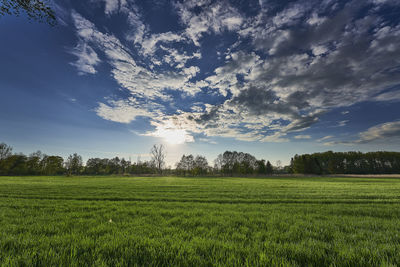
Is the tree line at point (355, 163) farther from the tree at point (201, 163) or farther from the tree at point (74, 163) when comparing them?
the tree at point (74, 163)

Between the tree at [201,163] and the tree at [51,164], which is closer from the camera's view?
the tree at [51,164]

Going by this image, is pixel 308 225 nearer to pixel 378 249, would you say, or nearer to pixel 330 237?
pixel 330 237

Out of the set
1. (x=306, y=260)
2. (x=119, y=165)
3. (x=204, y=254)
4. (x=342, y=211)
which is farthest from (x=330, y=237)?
(x=119, y=165)

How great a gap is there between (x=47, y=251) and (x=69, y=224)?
217 centimetres

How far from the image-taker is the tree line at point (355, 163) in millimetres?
88062

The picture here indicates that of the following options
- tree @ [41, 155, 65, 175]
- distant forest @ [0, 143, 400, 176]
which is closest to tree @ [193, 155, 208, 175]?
distant forest @ [0, 143, 400, 176]

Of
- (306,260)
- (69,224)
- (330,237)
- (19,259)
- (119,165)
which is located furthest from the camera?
(119,165)

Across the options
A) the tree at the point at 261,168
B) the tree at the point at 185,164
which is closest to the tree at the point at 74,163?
the tree at the point at 185,164

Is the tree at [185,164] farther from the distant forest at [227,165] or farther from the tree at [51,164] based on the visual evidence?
the tree at [51,164]

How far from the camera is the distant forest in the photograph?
251 feet

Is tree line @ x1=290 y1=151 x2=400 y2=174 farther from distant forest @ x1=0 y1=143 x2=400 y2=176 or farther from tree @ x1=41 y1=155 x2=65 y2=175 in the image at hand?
tree @ x1=41 y1=155 x2=65 y2=175

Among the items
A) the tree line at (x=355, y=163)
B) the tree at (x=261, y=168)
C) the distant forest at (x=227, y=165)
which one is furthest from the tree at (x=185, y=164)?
the tree line at (x=355, y=163)

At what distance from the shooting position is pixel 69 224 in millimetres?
4734

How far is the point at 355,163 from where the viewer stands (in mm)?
93688
